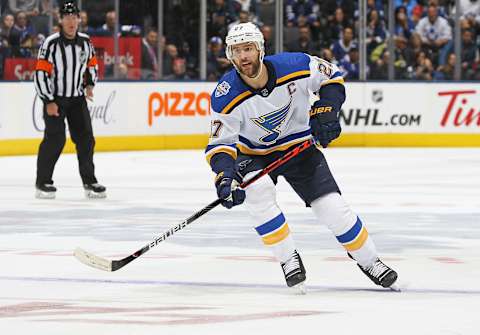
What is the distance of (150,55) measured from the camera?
54.5ft

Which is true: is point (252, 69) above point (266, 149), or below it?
above

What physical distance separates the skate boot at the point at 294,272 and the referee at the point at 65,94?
16.1 feet

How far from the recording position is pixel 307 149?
583 centimetres

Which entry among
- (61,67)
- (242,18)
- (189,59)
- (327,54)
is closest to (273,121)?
(61,67)

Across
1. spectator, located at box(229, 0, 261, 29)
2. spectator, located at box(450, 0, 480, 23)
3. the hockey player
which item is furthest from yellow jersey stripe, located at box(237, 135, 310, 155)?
spectator, located at box(450, 0, 480, 23)

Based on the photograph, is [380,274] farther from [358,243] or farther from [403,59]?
[403,59]

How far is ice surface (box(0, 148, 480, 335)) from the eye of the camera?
4785mm

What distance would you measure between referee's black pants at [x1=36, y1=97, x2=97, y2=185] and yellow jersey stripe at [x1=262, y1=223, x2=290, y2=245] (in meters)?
5.05

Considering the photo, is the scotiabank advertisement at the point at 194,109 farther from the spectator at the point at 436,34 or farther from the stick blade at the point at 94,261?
the stick blade at the point at 94,261

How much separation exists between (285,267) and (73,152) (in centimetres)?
997

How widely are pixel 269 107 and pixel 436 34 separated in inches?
497

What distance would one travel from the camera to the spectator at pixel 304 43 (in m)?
17.7

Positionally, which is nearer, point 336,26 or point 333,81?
point 333,81

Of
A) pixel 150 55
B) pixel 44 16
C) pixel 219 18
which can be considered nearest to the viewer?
pixel 44 16
